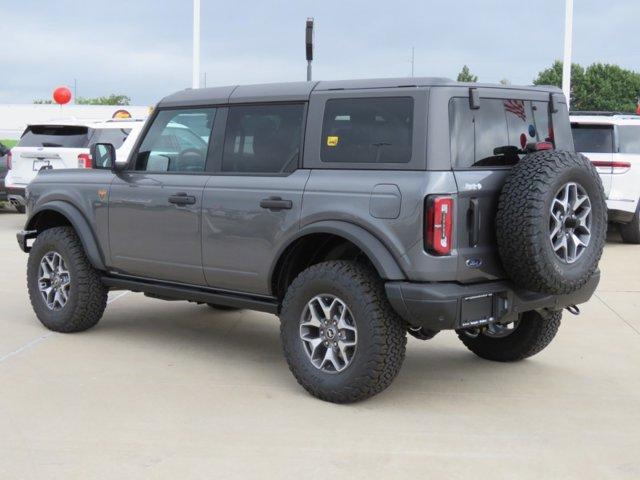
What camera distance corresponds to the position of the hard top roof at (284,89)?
5.19 meters

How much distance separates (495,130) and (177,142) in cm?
227

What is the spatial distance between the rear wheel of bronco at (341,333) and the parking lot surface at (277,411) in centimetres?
16

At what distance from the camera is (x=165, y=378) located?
5.85 metres

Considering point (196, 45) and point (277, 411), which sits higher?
point (196, 45)

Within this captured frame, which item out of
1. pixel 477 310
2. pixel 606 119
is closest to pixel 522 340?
pixel 477 310

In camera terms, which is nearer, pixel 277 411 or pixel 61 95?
pixel 277 411

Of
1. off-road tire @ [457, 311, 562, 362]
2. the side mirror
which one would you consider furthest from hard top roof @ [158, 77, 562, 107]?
off-road tire @ [457, 311, 562, 362]

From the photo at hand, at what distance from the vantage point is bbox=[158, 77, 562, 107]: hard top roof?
17.0 feet

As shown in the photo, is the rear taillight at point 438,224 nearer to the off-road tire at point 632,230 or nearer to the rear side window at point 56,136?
the off-road tire at point 632,230

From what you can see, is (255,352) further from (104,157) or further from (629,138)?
(629,138)

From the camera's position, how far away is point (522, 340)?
6.16m

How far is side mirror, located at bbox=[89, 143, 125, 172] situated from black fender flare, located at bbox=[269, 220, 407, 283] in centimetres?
204

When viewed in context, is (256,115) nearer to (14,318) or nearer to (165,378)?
(165,378)

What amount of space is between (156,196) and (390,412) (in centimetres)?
228
